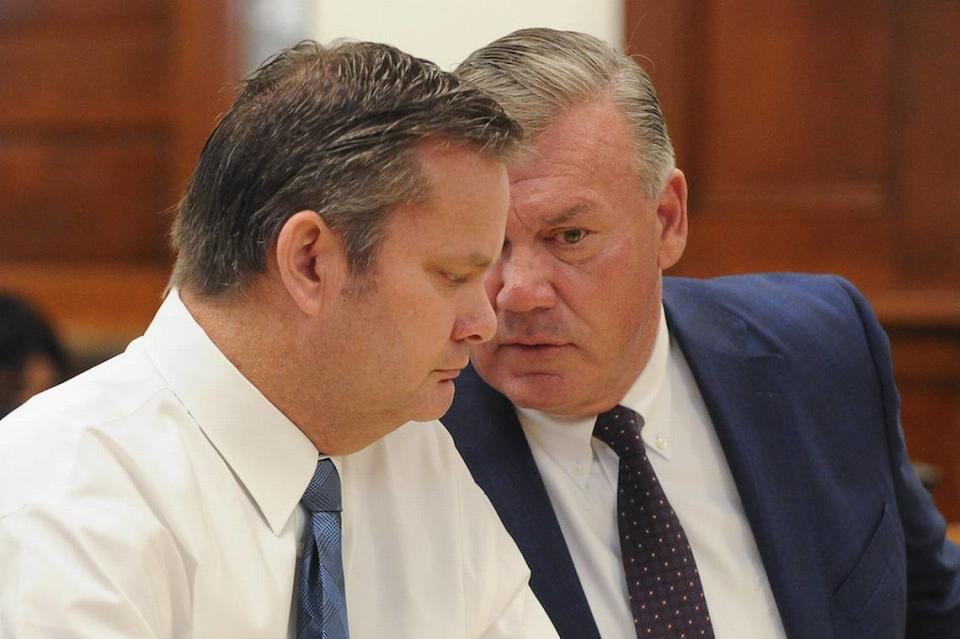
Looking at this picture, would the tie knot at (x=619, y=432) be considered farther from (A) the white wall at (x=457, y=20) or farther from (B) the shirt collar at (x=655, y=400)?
(A) the white wall at (x=457, y=20)

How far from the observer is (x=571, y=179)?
171 centimetres

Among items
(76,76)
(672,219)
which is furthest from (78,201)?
(672,219)

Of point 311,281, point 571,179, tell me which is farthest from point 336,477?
point 571,179

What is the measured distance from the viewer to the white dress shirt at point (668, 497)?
5.69 feet

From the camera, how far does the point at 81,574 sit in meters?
1.15

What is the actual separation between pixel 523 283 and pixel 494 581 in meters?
0.38

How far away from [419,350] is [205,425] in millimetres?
224

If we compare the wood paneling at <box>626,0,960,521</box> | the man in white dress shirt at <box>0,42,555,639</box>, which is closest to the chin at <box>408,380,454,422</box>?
the man in white dress shirt at <box>0,42,555,639</box>

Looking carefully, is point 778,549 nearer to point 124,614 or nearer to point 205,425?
point 205,425

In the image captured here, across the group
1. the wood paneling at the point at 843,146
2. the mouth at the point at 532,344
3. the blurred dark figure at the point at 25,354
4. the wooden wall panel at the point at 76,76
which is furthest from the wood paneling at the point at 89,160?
the mouth at the point at 532,344

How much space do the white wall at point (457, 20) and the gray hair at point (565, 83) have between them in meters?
1.51

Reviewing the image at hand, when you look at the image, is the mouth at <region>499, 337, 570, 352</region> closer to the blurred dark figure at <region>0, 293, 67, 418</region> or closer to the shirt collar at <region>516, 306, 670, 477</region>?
the shirt collar at <region>516, 306, 670, 477</region>

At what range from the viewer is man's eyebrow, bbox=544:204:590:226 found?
1.70 m

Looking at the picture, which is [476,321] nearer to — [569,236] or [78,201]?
[569,236]
